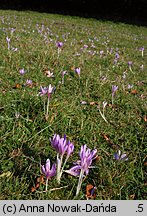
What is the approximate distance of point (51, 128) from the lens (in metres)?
2.71

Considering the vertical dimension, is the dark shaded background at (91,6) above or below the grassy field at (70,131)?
above

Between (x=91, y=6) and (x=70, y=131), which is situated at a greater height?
(x=91, y=6)

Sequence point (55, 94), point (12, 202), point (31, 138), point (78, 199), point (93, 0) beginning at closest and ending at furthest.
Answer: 1. point (12, 202)
2. point (78, 199)
3. point (31, 138)
4. point (55, 94)
5. point (93, 0)

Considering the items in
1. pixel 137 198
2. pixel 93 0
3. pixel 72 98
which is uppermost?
pixel 93 0

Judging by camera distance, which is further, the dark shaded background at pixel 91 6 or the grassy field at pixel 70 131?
the dark shaded background at pixel 91 6

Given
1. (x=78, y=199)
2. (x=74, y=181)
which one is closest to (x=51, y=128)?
(x=74, y=181)

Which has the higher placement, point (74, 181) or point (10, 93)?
point (10, 93)

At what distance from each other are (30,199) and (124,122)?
1583 mm

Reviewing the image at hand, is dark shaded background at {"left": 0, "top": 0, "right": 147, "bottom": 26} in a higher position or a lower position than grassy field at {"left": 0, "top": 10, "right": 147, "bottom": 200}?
higher

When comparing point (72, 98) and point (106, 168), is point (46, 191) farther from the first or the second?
point (72, 98)

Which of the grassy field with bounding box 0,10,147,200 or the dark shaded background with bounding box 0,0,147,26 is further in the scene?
the dark shaded background with bounding box 0,0,147,26

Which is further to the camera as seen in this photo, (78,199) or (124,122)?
(124,122)

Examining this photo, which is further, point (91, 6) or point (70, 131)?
point (91, 6)

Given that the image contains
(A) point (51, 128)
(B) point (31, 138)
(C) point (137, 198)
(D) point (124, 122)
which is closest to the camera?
(C) point (137, 198)
